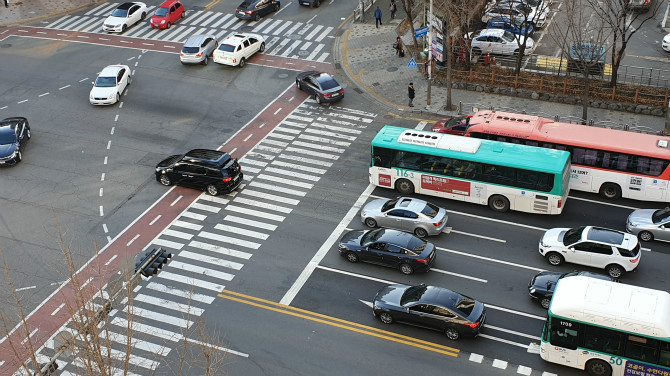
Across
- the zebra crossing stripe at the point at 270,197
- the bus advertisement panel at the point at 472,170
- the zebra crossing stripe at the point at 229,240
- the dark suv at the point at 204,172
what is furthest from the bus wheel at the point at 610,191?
the dark suv at the point at 204,172

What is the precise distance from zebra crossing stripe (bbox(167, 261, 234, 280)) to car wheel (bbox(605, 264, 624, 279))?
54.3 feet

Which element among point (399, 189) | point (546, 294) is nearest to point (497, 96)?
point (399, 189)

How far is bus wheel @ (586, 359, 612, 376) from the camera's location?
2706 cm

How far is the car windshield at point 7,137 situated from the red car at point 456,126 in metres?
24.6

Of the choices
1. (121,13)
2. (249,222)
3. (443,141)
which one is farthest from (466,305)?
(121,13)

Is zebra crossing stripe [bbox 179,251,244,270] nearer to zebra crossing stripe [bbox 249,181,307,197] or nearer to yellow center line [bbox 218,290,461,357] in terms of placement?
yellow center line [bbox 218,290,461,357]

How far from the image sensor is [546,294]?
102 ft

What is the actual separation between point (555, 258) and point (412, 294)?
7.47 meters

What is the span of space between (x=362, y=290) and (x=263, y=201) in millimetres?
9475

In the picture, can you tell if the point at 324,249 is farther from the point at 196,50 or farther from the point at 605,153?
the point at 196,50

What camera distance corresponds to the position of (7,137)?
4506 cm

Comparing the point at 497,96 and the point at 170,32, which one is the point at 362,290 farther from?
the point at 170,32

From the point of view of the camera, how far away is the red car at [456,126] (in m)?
42.0

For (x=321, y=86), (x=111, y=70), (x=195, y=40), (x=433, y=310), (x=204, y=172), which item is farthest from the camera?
(x=195, y=40)
